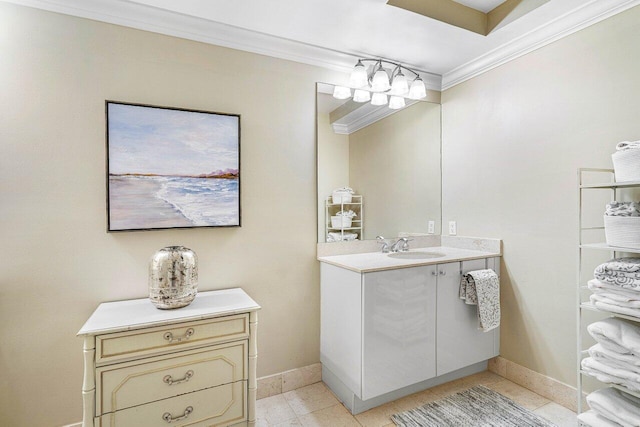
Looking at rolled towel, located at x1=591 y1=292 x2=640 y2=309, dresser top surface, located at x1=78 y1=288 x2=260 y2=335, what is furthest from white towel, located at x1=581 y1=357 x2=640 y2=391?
dresser top surface, located at x1=78 y1=288 x2=260 y2=335

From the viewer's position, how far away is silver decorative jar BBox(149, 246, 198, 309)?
5.33 ft

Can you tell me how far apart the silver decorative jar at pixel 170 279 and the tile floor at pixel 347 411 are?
93cm

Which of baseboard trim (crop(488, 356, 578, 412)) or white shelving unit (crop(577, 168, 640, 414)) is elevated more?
white shelving unit (crop(577, 168, 640, 414))

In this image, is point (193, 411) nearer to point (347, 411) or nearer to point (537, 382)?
point (347, 411)

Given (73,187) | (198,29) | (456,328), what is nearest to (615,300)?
(456,328)

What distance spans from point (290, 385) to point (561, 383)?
1.75m

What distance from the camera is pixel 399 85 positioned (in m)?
2.51

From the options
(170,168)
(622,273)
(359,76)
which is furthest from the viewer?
(359,76)

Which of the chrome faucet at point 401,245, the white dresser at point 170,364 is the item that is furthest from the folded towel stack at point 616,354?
the white dresser at point 170,364

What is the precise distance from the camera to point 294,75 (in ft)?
7.52

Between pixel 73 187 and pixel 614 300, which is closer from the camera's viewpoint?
pixel 614 300

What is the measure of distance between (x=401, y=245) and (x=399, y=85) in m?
1.24

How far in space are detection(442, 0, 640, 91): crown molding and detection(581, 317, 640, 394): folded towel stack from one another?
1.65 meters

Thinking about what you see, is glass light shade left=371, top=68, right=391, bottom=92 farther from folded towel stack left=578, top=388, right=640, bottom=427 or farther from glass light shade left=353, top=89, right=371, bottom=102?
folded towel stack left=578, top=388, right=640, bottom=427
